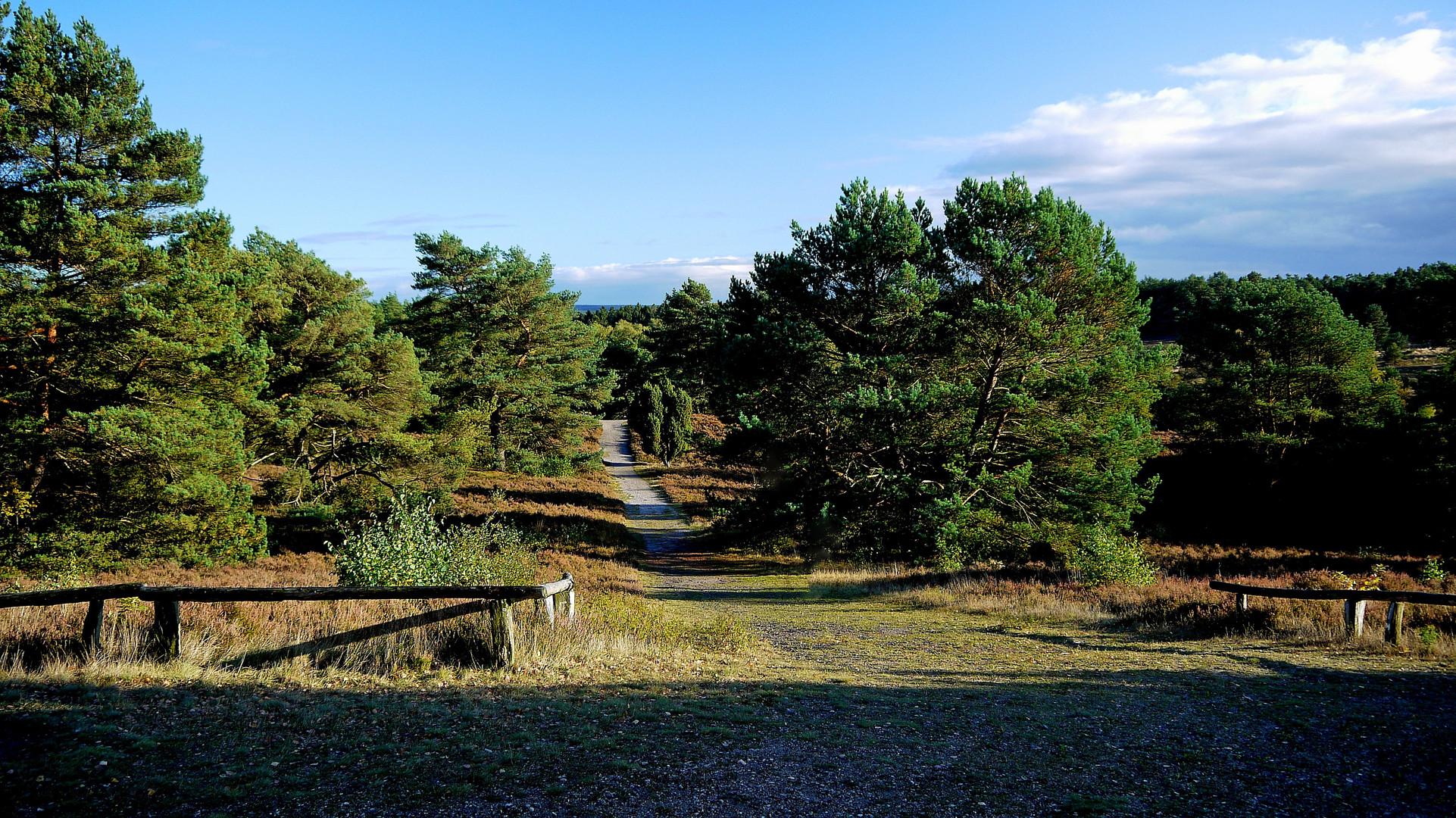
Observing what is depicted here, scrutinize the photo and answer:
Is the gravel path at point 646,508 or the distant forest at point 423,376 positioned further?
the gravel path at point 646,508

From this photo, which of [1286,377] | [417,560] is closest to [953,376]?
[417,560]

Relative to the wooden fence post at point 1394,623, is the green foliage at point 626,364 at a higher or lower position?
higher

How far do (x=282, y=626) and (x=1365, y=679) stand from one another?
11.7 m

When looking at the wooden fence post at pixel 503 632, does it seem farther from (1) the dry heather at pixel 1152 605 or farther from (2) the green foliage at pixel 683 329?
(2) the green foliage at pixel 683 329

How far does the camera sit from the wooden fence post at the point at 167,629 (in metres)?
7.50

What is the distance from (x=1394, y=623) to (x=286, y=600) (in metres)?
13.3

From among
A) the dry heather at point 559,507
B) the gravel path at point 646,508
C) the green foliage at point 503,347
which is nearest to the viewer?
the dry heather at point 559,507

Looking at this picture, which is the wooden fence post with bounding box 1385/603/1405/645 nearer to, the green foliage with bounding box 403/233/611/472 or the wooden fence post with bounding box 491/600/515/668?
the wooden fence post with bounding box 491/600/515/668

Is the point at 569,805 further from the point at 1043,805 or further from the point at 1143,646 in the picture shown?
the point at 1143,646

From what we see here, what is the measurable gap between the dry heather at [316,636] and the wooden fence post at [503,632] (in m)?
0.10

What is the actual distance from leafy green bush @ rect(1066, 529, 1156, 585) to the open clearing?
6.80m

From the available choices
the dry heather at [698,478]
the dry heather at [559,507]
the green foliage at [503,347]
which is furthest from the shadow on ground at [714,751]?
the green foliage at [503,347]

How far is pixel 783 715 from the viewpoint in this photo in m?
6.80

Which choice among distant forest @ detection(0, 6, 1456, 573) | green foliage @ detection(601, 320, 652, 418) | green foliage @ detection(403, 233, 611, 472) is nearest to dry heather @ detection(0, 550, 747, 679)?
distant forest @ detection(0, 6, 1456, 573)
